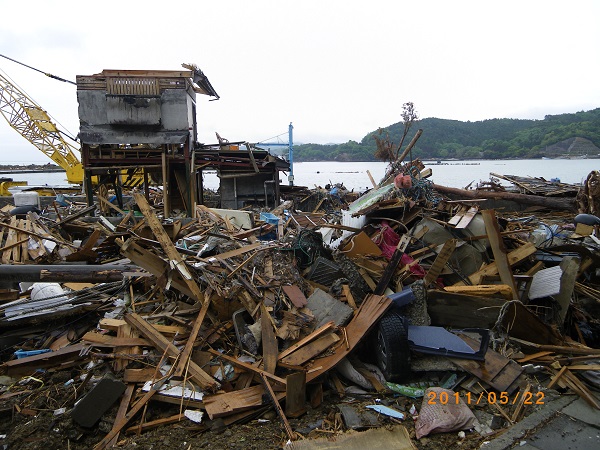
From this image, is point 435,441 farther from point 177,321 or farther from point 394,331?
point 177,321

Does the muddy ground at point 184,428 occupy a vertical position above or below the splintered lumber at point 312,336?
below

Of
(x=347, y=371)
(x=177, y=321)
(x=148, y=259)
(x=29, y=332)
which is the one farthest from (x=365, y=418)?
(x=29, y=332)

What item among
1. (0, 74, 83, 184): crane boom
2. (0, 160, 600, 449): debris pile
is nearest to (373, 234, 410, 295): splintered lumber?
(0, 160, 600, 449): debris pile

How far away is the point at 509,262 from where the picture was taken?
559 cm

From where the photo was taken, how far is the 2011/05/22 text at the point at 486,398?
3803 mm

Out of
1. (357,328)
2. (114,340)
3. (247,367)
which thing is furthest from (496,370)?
(114,340)

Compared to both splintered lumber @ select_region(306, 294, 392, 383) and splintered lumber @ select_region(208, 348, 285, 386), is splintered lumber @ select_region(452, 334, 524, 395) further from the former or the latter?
splintered lumber @ select_region(208, 348, 285, 386)

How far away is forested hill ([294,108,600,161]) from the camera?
2174 inches

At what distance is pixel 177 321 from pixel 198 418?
1.50 metres

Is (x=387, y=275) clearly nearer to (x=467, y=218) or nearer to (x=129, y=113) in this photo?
(x=467, y=218)

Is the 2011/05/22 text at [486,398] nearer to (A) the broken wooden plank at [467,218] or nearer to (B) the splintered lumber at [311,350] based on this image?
(B) the splintered lumber at [311,350]

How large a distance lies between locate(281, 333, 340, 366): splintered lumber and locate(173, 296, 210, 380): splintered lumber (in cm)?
112

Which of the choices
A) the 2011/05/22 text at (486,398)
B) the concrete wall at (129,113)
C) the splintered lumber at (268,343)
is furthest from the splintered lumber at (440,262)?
the concrete wall at (129,113)

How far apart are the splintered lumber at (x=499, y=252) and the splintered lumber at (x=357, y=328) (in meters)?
2.10
